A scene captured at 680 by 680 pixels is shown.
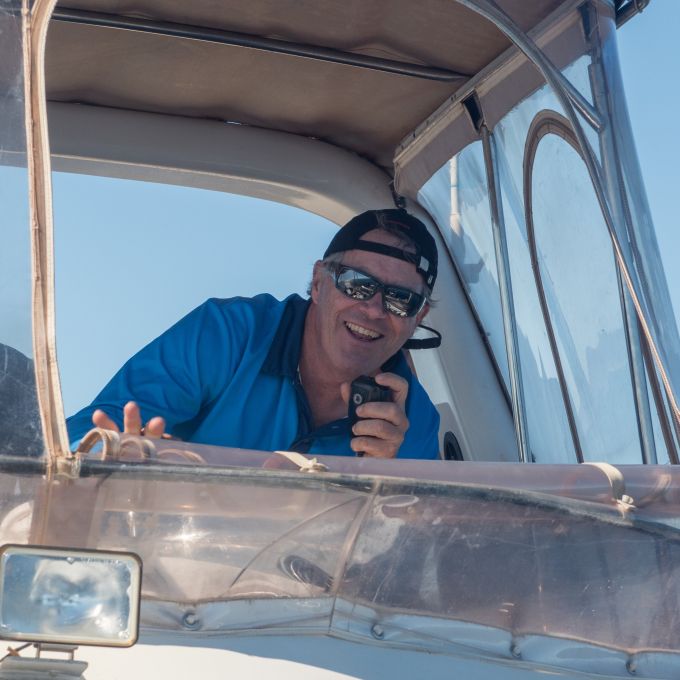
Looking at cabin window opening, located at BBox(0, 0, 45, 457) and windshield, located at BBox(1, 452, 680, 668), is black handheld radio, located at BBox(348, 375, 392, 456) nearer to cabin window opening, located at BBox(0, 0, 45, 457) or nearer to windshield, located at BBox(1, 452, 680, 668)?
windshield, located at BBox(1, 452, 680, 668)

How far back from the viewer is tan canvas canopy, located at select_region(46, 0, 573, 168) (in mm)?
3051

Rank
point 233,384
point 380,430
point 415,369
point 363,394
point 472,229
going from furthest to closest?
1. point 415,369
2. point 472,229
3. point 233,384
4. point 363,394
5. point 380,430

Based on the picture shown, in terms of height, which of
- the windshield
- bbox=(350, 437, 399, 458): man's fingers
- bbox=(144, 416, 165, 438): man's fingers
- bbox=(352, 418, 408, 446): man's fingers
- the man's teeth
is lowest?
the windshield

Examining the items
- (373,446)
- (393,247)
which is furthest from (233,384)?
(373,446)

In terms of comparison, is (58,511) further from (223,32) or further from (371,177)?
(371,177)

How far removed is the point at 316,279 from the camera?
3.40 meters

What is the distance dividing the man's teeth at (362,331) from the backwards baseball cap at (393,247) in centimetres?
20

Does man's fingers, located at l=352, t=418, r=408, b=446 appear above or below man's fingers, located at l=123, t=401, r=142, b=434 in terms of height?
above

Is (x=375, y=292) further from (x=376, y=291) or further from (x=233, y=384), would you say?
(x=233, y=384)

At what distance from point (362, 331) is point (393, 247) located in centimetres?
24

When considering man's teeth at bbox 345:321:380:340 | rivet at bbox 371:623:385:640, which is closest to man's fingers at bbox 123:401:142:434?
rivet at bbox 371:623:385:640

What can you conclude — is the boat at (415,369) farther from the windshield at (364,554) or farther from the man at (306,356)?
the man at (306,356)

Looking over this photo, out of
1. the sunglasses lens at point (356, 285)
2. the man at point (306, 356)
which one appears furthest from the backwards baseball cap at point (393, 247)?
the sunglasses lens at point (356, 285)

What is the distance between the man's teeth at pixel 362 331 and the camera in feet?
10.4
